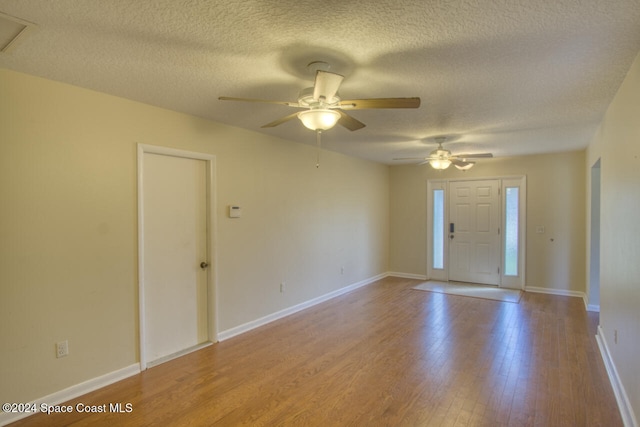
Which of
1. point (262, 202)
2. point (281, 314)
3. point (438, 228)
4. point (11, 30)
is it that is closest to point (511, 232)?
point (438, 228)

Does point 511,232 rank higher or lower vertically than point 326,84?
lower

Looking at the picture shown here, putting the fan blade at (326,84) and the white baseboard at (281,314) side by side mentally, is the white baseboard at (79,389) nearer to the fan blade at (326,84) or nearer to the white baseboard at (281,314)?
the white baseboard at (281,314)

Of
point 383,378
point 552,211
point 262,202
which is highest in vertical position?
point 262,202

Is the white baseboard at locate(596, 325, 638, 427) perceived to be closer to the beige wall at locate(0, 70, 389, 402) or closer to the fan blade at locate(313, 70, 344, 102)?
the fan blade at locate(313, 70, 344, 102)

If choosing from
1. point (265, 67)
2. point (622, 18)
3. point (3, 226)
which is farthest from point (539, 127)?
point (3, 226)

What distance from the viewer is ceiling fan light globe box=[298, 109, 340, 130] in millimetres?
2332

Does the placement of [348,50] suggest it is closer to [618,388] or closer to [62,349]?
[62,349]

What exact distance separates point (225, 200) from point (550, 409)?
3.39 m

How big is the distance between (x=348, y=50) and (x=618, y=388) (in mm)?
3119

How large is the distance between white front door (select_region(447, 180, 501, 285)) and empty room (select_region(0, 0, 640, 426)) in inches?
62.2

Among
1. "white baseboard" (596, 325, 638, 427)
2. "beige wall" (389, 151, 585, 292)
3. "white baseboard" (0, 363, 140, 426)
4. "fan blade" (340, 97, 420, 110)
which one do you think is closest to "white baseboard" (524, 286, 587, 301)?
"beige wall" (389, 151, 585, 292)

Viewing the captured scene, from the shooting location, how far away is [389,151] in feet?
18.3

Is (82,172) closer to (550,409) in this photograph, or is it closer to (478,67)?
(478,67)

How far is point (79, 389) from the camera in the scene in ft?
8.75
